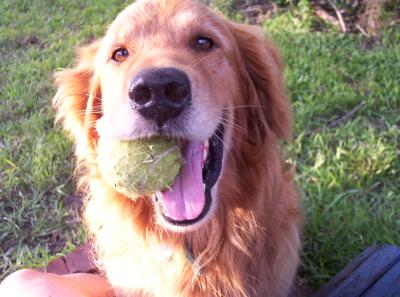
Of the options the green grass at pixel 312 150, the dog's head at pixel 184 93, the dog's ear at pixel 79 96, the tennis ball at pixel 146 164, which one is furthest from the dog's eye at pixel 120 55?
the green grass at pixel 312 150

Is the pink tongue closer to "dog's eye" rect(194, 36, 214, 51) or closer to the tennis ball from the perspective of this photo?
the tennis ball

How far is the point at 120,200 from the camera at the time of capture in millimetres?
2602

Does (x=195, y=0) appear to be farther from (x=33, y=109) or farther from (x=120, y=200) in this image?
(x=33, y=109)

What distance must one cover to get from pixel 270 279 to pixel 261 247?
0.22 meters

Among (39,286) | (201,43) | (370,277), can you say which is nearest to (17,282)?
(39,286)

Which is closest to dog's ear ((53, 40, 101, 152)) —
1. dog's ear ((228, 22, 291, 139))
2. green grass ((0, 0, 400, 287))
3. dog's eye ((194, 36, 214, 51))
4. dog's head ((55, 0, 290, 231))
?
dog's head ((55, 0, 290, 231))

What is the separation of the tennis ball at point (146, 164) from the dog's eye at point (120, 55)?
61 centimetres

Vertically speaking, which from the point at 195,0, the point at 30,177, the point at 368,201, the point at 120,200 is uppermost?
the point at 195,0

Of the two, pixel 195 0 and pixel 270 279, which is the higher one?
pixel 195 0

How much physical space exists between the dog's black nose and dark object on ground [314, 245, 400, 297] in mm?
1616

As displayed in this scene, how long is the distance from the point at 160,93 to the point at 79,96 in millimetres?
1165

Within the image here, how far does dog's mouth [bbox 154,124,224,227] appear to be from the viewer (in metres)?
2.22

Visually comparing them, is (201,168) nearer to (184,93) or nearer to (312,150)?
(184,93)

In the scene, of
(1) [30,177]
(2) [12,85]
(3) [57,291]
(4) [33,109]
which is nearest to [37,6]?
(2) [12,85]
